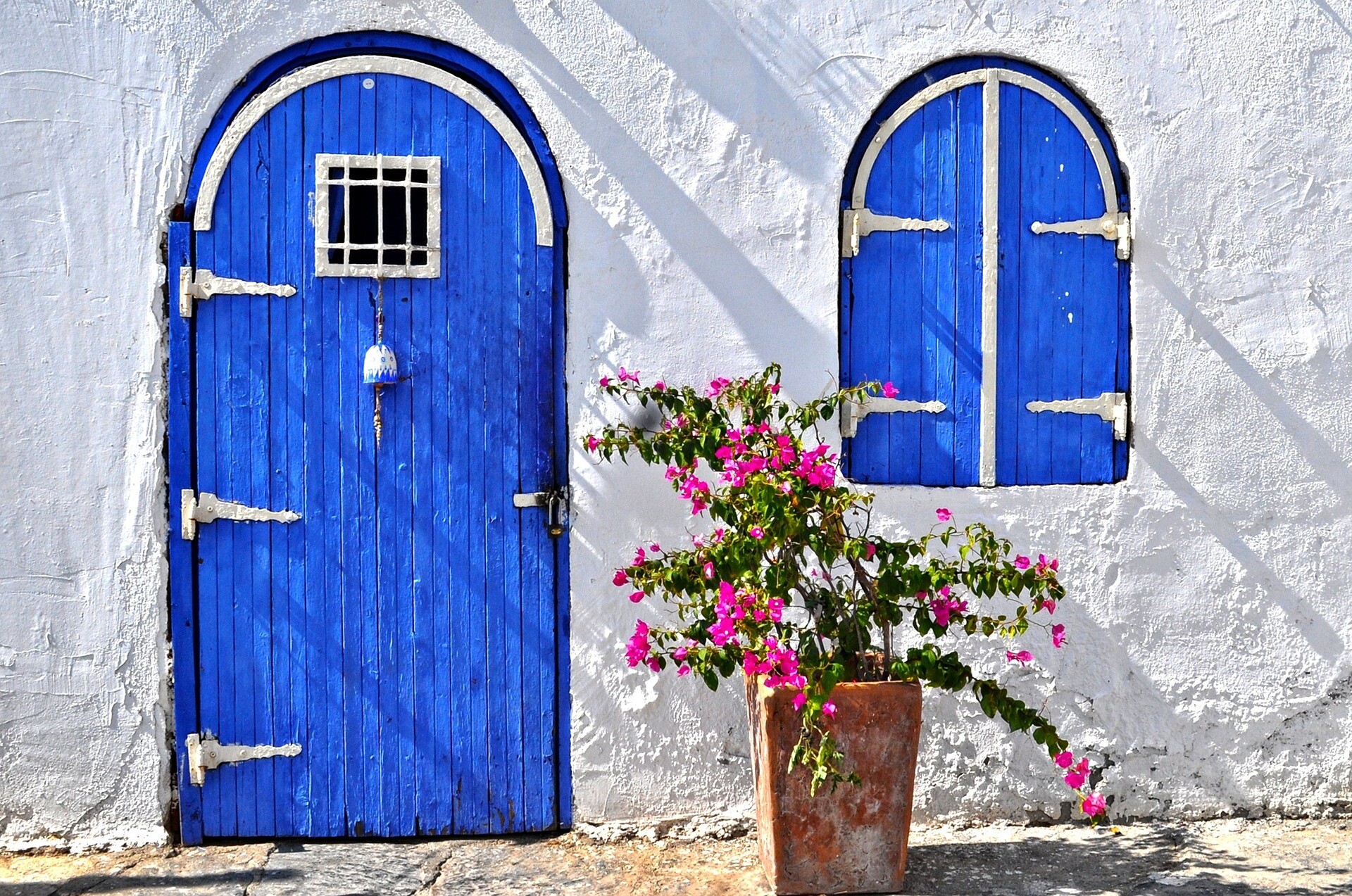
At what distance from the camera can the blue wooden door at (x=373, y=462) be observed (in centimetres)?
381

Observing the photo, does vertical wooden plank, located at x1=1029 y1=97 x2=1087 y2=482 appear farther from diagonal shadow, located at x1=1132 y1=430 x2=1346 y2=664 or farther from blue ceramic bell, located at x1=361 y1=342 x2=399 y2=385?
blue ceramic bell, located at x1=361 y1=342 x2=399 y2=385

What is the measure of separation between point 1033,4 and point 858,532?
71.9 inches

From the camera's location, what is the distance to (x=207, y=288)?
378 centimetres

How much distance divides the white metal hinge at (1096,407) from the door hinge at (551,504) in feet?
5.14

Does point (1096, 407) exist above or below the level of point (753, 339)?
below

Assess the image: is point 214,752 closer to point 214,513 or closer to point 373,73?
point 214,513

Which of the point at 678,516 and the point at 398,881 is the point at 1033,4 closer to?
the point at 678,516

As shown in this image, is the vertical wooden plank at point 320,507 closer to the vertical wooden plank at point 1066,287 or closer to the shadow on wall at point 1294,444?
the vertical wooden plank at point 1066,287

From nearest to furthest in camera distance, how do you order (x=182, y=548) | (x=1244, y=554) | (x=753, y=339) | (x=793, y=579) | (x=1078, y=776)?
1. (x=793, y=579)
2. (x=1078, y=776)
3. (x=182, y=548)
4. (x=753, y=339)
5. (x=1244, y=554)

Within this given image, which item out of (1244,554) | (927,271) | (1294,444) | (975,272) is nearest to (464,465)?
(927,271)

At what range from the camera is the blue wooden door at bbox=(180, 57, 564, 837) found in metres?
3.81

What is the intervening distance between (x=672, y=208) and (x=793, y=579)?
131 cm

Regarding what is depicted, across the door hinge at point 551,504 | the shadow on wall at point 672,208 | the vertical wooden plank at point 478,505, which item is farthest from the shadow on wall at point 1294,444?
the vertical wooden plank at point 478,505


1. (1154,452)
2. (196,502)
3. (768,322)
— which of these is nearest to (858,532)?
(768,322)
